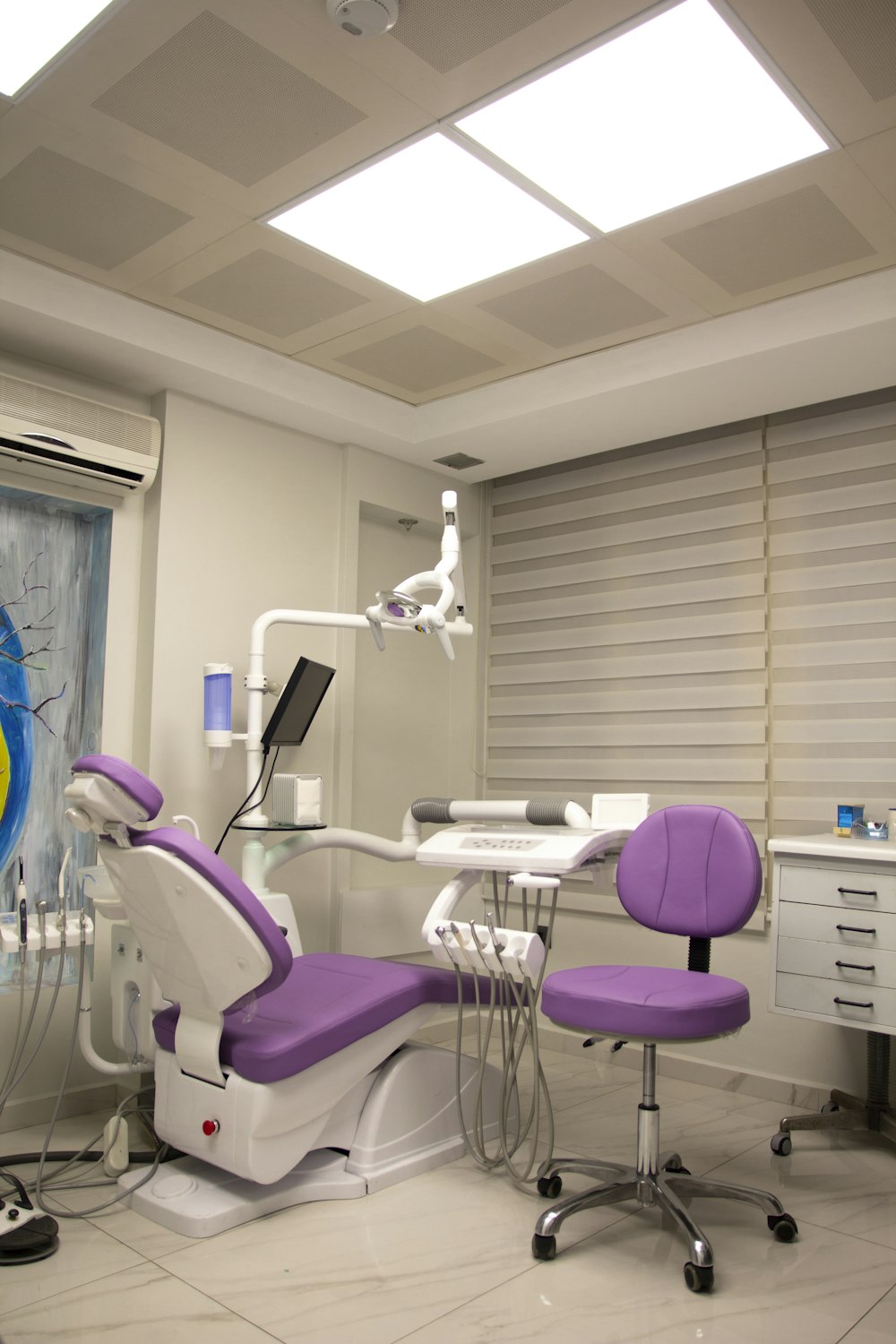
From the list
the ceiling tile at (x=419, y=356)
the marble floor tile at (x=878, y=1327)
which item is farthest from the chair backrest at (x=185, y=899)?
the ceiling tile at (x=419, y=356)

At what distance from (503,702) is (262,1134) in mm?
2677

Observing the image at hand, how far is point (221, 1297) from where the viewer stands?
7.25 ft

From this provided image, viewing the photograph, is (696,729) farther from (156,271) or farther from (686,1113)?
(156,271)

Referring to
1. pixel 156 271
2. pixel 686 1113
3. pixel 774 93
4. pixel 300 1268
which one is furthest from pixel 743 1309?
pixel 156 271

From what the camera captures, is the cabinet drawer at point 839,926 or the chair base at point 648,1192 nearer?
the chair base at point 648,1192

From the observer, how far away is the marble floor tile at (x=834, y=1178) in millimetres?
2658

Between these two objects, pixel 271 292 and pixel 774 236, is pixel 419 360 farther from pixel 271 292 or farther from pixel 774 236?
pixel 774 236

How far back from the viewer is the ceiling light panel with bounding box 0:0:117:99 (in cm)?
212

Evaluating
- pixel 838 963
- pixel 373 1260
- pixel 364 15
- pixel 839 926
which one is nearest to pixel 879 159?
pixel 364 15

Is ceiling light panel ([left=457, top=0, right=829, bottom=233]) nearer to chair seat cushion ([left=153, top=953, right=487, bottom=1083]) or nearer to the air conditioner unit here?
the air conditioner unit

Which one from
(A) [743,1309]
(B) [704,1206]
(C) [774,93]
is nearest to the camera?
(A) [743,1309]

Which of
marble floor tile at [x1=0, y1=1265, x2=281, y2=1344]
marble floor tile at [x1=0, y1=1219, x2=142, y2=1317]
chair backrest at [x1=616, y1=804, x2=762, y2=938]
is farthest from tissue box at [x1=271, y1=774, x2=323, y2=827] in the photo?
marble floor tile at [x1=0, y1=1265, x2=281, y2=1344]

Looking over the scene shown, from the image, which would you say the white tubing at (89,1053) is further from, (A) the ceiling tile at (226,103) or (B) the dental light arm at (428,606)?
(A) the ceiling tile at (226,103)

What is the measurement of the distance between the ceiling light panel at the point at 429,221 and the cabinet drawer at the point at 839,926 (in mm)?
2149
